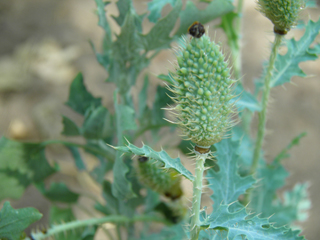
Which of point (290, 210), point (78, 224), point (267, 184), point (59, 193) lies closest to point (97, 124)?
point (78, 224)

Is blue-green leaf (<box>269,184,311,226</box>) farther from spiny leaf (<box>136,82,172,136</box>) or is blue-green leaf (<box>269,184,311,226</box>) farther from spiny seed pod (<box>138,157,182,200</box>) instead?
spiny leaf (<box>136,82,172,136</box>)

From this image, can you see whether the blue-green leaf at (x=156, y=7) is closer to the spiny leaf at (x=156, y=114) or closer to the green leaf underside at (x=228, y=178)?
the spiny leaf at (x=156, y=114)

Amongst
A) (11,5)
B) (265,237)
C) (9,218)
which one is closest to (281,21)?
(265,237)

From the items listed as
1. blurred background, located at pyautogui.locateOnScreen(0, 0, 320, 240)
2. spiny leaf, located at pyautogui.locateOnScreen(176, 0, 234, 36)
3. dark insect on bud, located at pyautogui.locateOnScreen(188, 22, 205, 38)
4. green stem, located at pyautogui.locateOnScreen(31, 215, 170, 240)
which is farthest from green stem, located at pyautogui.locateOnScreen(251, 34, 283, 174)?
blurred background, located at pyautogui.locateOnScreen(0, 0, 320, 240)

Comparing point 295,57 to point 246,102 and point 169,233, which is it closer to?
point 246,102

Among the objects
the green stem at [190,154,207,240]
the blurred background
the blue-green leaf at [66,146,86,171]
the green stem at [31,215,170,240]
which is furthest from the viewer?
the blurred background

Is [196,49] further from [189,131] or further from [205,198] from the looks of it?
[205,198]

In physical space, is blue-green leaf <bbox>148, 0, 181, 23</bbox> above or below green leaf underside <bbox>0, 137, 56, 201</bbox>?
above
